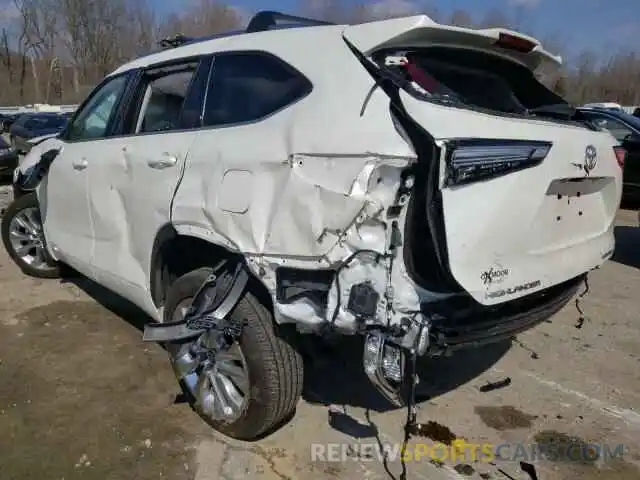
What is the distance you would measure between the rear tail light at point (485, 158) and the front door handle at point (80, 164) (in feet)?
9.08

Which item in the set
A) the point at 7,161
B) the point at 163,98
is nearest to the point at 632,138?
the point at 163,98

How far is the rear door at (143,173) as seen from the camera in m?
3.30

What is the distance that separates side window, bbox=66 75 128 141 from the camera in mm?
4094

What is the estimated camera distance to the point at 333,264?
8.29 feet

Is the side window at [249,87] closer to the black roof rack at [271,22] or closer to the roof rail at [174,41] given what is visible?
the black roof rack at [271,22]

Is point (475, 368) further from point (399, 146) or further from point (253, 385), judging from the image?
point (399, 146)

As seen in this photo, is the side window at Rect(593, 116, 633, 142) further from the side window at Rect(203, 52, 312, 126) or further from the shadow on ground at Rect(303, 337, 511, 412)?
the side window at Rect(203, 52, 312, 126)

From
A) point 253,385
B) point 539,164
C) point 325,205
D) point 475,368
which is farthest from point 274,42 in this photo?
point 475,368

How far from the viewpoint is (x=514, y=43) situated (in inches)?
123

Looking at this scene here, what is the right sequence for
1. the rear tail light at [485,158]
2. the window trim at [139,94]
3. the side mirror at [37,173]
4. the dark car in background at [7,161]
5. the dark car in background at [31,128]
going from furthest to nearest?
1. the dark car in background at [31,128]
2. the dark car in background at [7,161]
3. the side mirror at [37,173]
4. the window trim at [139,94]
5. the rear tail light at [485,158]

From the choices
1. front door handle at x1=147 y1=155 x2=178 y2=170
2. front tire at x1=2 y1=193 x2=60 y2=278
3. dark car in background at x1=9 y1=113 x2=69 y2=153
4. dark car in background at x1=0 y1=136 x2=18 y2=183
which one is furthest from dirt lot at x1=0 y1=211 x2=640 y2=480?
dark car in background at x1=9 y1=113 x2=69 y2=153

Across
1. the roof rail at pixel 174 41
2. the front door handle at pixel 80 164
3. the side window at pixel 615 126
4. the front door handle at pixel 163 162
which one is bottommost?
the side window at pixel 615 126

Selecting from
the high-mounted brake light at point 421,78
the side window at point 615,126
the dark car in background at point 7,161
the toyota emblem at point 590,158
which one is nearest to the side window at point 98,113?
the high-mounted brake light at point 421,78

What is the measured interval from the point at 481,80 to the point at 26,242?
4569 mm
